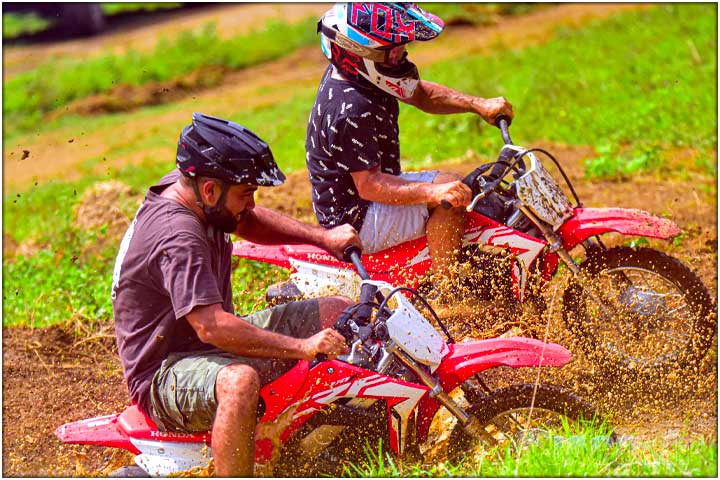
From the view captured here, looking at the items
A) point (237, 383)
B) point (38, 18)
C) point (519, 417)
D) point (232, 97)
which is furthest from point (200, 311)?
point (38, 18)

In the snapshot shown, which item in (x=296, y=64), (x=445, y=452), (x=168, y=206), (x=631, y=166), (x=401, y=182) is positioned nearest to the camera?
(x=168, y=206)

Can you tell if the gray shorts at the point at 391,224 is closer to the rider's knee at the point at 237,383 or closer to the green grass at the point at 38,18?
the rider's knee at the point at 237,383

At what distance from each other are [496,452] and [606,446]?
0.48 metres

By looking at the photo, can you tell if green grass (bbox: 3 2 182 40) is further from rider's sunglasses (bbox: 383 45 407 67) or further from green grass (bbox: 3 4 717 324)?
rider's sunglasses (bbox: 383 45 407 67)

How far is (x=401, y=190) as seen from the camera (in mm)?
5117

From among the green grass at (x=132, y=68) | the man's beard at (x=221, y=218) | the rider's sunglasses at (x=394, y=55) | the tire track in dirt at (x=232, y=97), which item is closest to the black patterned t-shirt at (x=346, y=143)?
the rider's sunglasses at (x=394, y=55)

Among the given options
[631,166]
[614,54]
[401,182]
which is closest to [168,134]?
[614,54]

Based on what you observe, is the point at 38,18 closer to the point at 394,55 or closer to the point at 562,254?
the point at 394,55

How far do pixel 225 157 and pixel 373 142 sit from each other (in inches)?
50.6

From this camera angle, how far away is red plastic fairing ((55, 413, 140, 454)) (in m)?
4.29

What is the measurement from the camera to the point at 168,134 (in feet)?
46.2

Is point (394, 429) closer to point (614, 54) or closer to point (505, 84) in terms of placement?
point (505, 84)

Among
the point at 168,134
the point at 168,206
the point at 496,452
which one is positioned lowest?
the point at 168,134

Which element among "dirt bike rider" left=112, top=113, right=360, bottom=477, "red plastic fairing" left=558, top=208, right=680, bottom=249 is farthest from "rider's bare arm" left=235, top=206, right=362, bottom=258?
"red plastic fairing" left=558, top=208, right=680, bottom=249
